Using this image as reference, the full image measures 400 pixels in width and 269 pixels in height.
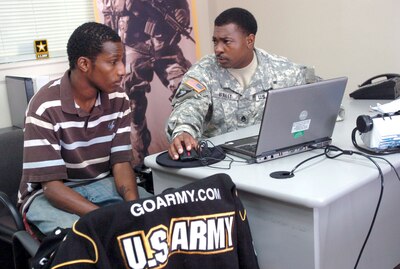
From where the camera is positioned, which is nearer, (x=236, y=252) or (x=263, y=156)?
(x=236, y=252)

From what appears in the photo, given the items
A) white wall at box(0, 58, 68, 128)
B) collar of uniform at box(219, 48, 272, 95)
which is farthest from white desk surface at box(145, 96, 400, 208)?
white wall at box(0, 58, 68, 128)

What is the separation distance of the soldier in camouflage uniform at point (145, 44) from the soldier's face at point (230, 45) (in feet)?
3.15

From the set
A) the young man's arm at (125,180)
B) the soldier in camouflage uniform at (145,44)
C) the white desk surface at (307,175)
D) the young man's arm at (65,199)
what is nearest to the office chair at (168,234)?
the white desk surface at (307,175)

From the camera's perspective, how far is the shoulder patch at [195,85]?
6.54 ft

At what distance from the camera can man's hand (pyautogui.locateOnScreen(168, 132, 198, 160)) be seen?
1.52 m

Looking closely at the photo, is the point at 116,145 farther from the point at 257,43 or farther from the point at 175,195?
the point at 257,43

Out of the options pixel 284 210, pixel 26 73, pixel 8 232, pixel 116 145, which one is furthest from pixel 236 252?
pixel 26 73

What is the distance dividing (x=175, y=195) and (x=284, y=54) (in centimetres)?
243

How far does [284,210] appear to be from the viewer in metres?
1.22

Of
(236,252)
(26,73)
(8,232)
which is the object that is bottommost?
(8,232)

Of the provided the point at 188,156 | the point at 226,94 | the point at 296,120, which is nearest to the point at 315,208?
the point at 296,120

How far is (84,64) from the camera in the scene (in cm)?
156

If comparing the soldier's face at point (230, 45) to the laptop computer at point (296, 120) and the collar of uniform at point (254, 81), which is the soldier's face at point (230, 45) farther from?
the laptop computer at point (296, 120)

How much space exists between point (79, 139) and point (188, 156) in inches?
16.4
